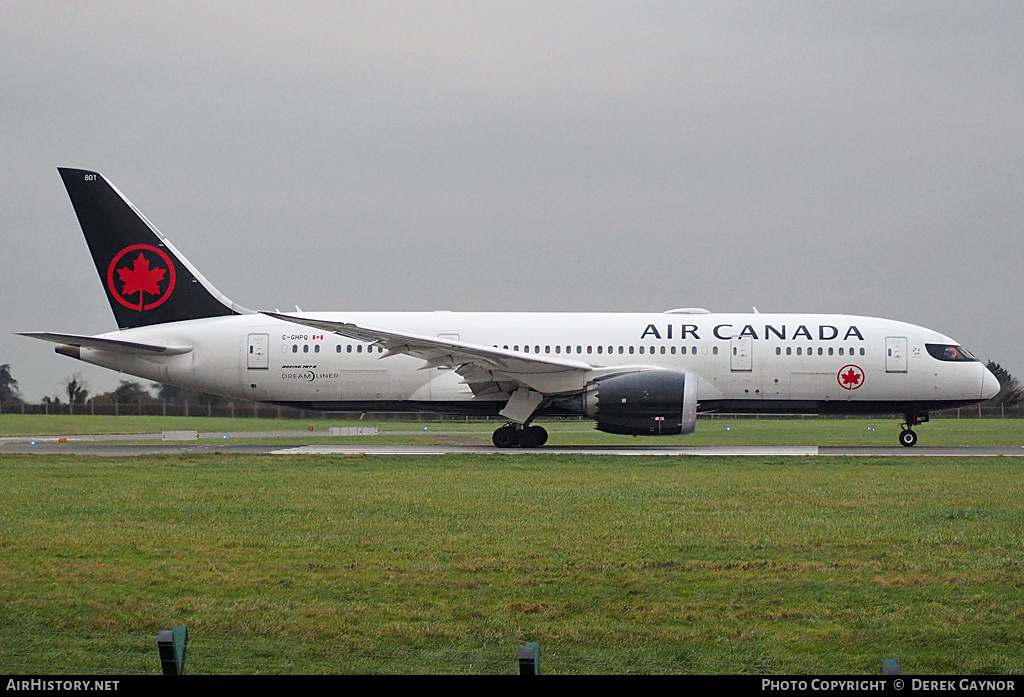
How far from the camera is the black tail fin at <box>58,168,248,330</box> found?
1093 inches

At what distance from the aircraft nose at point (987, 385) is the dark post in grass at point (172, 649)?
88.1 feet

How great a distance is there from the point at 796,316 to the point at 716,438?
5.85m

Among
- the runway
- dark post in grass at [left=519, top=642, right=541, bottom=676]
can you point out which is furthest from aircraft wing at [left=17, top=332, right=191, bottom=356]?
dark post in grass at [left=519, top=642, right=541, bottom=676]

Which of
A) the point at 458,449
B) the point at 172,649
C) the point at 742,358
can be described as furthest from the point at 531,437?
the point at 172,649

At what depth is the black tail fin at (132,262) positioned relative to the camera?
91.0 ft

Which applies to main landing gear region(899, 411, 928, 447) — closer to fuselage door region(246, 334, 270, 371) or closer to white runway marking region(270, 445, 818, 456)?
white runway marking region(270, 445, 818, 456)

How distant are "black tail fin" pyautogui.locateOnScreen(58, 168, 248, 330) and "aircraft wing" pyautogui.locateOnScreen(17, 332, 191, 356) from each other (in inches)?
36.9

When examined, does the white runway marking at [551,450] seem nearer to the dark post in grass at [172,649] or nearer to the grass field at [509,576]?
the grass field at [509,576]

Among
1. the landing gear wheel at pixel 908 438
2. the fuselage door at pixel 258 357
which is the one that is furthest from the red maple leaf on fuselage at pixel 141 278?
the landing gear wheel at pixel 908 438

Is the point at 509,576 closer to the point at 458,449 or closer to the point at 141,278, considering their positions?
the point at 458,449

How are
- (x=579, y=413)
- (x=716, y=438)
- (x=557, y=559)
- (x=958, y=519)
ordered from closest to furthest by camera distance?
(x=557, y=559)
(x=958, y=519)
(x=579, y=413)
(x=716, y=438)
